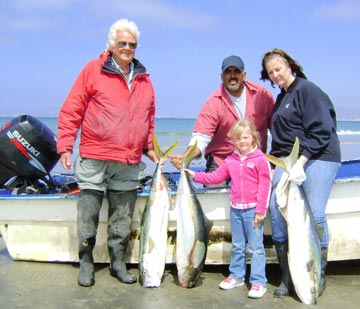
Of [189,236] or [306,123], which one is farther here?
[189,236]

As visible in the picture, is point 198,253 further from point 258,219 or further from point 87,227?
point 87,227

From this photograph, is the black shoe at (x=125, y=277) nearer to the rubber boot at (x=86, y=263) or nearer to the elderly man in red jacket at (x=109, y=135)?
the elderly man in red jacket at (x=109, y=135)

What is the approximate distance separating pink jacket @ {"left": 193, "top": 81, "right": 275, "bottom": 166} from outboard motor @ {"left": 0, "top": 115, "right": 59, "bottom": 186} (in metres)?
1.77

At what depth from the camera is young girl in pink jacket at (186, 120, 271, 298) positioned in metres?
4.36

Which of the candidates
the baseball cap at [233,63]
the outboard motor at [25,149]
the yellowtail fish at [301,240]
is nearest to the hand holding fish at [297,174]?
the yellowtail fish at [301,240]

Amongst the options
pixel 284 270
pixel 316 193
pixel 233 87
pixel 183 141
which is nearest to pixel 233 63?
pixel 233 87

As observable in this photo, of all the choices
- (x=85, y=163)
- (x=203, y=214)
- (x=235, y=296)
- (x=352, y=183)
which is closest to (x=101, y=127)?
(x=85, y=163)

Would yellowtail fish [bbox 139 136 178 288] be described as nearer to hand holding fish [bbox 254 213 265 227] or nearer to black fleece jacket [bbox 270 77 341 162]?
hand holding fish [bbox 254 213 265 227]

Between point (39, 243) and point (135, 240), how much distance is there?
110 centimetres

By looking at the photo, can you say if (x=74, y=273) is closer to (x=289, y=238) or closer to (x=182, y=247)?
(x=182, y=247)

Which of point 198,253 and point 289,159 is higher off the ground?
point 289,159

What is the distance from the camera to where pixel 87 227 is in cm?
471

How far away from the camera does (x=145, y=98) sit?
479cm

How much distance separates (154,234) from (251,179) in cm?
105
